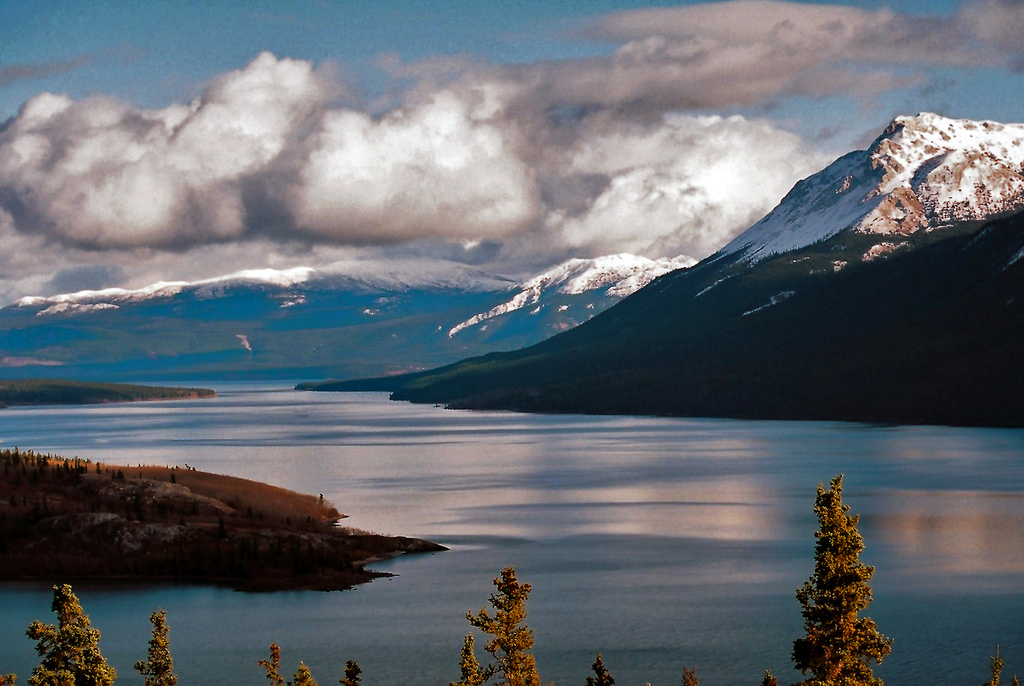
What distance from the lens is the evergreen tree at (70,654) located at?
49.3 m

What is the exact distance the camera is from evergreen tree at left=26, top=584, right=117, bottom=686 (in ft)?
162

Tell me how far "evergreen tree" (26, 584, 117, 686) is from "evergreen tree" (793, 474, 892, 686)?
934 inches

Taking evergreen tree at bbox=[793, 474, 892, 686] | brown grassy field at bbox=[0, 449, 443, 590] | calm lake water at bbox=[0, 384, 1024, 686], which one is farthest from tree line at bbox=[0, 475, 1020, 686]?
brown grassy field at bbox=[0, 449, 443, 590]

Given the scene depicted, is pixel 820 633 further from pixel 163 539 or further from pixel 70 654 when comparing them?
pixel 163 539

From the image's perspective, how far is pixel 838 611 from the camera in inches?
1875

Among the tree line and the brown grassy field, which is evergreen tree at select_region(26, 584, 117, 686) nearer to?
the tree line

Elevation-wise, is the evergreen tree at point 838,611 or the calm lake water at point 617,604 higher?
the evergreen tree at point 838,611

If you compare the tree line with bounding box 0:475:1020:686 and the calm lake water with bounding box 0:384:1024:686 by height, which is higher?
the tree line with bounding box 0:475:1020:686

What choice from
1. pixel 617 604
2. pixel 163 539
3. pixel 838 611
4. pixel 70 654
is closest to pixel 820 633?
pixel 838 611

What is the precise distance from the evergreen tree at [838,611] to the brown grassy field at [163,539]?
78335 millimetres

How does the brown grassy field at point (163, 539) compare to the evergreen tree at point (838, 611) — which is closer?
the evergreen tree at point (838, 611)

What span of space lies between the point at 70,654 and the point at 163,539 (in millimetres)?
82863

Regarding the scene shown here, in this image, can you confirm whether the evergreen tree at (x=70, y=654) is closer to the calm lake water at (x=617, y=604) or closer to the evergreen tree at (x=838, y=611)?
the evergreen tree at (x=838, y=611)

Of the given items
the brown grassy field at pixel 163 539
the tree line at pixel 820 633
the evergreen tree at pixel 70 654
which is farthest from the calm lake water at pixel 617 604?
the evergreen tree at pixel 70 654
